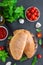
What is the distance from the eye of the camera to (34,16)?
91.4 inches

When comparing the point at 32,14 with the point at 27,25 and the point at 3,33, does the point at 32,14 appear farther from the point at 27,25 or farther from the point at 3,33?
the point at 3,33

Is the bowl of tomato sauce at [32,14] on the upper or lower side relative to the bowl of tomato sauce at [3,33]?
upper

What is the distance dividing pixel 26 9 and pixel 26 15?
0.03 m

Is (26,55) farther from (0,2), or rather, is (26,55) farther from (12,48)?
(0,2)

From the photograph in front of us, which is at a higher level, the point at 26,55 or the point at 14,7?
the point at 14,7

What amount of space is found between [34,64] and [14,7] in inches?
12.5

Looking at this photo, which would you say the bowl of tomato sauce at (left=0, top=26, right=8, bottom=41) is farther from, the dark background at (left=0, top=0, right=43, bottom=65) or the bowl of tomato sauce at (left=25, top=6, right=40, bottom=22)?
the bowl of tomato sauce at (left=25, top=6, right=40, bottom=22)

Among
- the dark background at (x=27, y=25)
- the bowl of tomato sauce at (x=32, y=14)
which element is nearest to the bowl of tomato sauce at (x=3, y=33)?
the dark background at (x=27, y=25)

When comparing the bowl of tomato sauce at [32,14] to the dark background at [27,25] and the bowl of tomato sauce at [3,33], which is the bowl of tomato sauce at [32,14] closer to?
the dark background at [27,25]

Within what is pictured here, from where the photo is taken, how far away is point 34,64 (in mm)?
2322

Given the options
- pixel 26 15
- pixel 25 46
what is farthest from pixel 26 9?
pixel 25 46

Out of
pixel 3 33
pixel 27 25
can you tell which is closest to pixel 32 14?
pixel 27 25

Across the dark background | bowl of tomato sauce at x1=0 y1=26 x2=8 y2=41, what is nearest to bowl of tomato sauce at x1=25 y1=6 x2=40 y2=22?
the dark background

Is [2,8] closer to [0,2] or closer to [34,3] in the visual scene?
[0,2]
